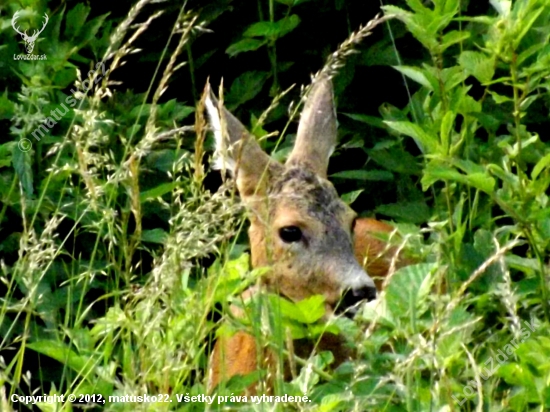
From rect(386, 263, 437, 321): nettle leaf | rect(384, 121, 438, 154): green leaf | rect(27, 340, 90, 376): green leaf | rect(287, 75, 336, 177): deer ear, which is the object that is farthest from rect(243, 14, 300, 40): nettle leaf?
rect(27, 340, 90, 376): green leaf

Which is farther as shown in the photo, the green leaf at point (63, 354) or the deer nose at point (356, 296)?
the deer nose at point (356, 296)

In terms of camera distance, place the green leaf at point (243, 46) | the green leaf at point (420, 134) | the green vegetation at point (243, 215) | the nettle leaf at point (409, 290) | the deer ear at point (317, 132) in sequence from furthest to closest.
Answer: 1. the green leaf at point (243, 46)
2. the deer ear at point (317, 132)
3. the green leaf at point (420, 134)
4. the nettle leaf at point (409, 290)
5. the green vegetation at point (243, 215)

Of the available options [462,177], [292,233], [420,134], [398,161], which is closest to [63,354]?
[462,177]

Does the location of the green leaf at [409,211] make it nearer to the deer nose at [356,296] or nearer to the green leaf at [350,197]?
the green leaf at [350,197]

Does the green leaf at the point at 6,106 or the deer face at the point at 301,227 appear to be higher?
the green leaf at the point at 6,106

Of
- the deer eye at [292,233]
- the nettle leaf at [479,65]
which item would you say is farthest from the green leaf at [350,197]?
the nettle leaf at [479,65]

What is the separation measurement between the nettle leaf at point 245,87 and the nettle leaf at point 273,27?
0.95 feet

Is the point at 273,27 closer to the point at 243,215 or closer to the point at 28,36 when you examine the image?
the point at 28,36

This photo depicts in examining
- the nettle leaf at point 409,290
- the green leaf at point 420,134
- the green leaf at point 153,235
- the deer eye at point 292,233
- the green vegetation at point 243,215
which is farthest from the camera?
the green leaf at point 153,235

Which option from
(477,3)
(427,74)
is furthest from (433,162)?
(477,3)

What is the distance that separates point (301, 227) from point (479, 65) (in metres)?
1.30

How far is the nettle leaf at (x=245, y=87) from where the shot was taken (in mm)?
6453

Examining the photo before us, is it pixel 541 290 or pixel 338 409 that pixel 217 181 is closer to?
pixel 541 290

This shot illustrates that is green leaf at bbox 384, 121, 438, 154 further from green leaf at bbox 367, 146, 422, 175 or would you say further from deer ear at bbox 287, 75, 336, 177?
deer ear at bbox 287, 75, 336, 177
